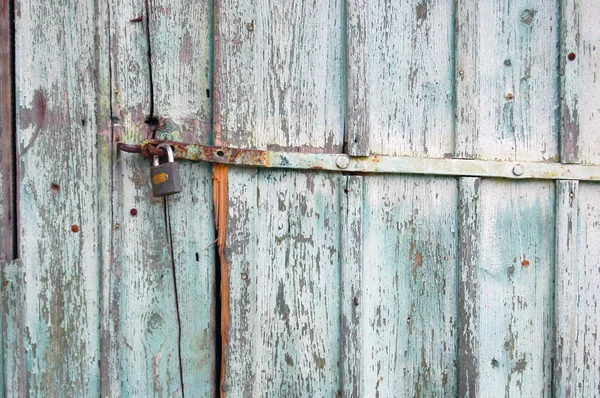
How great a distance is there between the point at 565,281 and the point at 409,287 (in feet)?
1.33

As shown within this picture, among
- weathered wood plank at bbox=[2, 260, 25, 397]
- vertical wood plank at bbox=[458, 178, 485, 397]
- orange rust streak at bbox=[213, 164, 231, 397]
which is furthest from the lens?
vertical wood plank at bbox=[458, 178, 485, 397]

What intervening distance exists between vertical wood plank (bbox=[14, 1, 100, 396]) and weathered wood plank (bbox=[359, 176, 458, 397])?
566mm

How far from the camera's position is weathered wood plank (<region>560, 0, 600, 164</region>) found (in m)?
1.19

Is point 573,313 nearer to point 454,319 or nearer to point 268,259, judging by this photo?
point 454,319

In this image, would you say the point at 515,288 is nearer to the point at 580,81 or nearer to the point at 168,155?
the point at 580,81

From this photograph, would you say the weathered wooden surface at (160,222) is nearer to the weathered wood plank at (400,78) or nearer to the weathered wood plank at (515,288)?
the weathered wood plank at (400,78)

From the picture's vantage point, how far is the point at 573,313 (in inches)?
47.6

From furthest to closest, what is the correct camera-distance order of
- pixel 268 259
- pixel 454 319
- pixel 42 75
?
pixel 454 319 < pixel 268 259 < pixel 42 75

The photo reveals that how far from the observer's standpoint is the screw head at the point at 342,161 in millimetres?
1039

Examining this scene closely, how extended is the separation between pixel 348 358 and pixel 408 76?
639mm

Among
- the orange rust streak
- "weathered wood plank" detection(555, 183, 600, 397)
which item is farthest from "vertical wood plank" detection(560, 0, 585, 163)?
the orange rust streak

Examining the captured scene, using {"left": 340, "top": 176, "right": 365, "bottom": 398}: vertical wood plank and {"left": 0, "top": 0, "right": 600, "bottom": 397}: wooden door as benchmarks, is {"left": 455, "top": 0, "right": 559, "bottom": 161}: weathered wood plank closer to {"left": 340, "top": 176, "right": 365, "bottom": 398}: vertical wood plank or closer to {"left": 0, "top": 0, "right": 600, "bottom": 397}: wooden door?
{"left": 0, "top": 0, "right": 600, "bottom": 397}: wooden door

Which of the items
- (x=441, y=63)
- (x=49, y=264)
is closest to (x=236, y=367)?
(x=49, y=264)

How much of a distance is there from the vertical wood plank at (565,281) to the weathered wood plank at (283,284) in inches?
22.0
